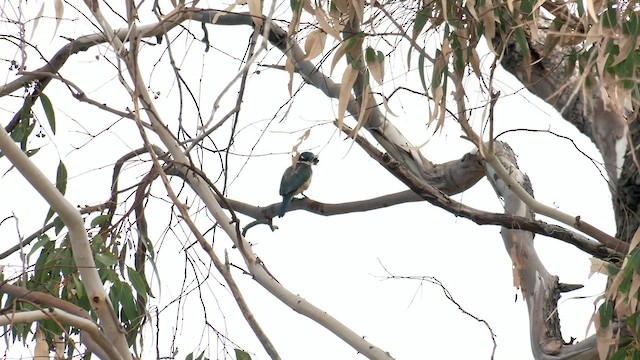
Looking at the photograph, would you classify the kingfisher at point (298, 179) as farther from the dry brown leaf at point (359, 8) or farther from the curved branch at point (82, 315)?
the curved branch at point (82, 315)

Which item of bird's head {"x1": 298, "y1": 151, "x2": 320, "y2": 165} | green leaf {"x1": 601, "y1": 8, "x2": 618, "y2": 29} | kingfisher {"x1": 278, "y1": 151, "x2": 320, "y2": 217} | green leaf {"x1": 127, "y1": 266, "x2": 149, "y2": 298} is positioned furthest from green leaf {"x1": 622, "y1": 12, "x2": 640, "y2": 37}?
bird's head {"x1": 298, "y1": 151, "x2": 320, "y2": 165}

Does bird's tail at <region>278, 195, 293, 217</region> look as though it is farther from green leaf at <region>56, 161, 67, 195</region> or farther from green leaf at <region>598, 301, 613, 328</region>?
green leaf at <region>598, 301, 613, 328</region>

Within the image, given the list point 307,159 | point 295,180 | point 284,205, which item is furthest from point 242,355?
point 307,159

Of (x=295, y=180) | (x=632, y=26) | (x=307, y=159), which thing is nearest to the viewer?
(x=632, y=26)

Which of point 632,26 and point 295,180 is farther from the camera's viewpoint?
point 295,180

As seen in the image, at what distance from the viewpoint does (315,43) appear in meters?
2.15

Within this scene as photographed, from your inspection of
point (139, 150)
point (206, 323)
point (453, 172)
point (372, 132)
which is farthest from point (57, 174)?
point (453, 172)

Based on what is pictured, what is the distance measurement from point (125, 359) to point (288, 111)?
62 cm

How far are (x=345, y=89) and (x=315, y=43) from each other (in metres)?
0.13

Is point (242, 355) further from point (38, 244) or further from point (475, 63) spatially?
point (475, 63)

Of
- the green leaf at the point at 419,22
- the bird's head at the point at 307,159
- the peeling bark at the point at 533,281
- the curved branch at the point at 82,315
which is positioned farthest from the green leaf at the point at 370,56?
the bird's head at the point at 307,159

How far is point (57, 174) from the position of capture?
2.66 meters

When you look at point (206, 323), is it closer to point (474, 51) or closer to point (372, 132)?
point (474, 51)

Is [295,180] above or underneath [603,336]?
above
